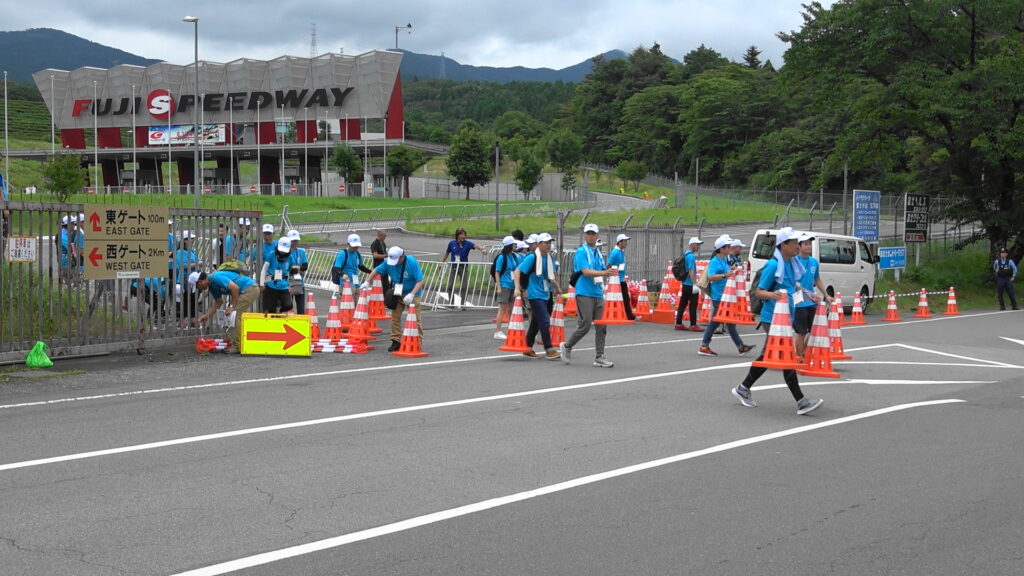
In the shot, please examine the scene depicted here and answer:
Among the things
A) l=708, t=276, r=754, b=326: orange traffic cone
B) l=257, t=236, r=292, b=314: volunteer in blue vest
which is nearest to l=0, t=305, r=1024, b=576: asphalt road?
l=257, t=236, r=292, b=314: volunteer in blue vest

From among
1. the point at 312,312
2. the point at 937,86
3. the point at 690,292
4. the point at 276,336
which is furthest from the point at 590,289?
the point at 937,86

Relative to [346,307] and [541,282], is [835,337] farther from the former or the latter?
[346,307]

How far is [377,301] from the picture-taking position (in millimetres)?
16688

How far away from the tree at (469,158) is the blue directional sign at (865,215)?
5333cm

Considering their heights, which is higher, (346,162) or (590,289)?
(346,162)

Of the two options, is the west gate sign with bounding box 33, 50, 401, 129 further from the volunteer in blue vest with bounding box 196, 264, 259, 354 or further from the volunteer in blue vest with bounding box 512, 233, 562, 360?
the volunteer in blue vest with bounding box 512, 233, 562, 360

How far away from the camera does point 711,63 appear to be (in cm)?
11256

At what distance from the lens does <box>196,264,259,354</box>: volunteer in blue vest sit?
14.1 metres

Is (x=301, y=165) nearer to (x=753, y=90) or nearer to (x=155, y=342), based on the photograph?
(x=753, y=90)

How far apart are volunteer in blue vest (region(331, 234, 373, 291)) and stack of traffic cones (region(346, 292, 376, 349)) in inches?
46.8

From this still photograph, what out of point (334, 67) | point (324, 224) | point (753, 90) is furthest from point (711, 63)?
point (324, 224)

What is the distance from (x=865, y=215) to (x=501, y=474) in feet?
88.7

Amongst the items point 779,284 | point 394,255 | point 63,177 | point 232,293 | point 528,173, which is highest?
point 528,173

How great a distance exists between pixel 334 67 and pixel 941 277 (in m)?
62.0
